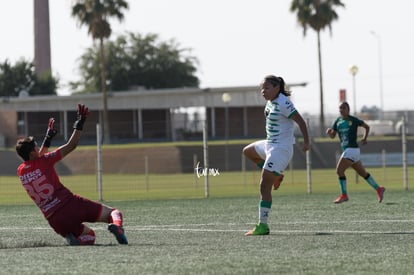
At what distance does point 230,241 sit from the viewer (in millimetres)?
13445

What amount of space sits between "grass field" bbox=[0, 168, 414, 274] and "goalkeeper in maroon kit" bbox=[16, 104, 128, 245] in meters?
0.22

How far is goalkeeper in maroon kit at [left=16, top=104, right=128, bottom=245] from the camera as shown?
13109 millimetres

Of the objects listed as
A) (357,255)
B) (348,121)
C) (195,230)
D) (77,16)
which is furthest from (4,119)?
(357,255)

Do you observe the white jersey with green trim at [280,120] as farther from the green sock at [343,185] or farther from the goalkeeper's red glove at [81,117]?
the green sock at [343,185]

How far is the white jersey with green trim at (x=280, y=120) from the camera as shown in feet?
48.5

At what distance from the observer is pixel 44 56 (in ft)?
291

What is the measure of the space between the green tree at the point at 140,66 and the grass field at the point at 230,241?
275 feet

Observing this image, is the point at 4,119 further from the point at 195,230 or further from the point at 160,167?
the point at 195,230

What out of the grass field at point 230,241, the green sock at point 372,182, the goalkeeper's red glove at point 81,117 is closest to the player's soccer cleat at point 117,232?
the grass field at point 230,241

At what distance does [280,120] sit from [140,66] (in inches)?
3684

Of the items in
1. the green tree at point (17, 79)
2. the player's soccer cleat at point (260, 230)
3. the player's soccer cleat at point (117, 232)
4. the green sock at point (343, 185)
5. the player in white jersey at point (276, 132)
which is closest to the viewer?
the player's soccer cleat at point (117, 232)

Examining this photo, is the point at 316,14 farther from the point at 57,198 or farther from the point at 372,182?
the point at 57,198

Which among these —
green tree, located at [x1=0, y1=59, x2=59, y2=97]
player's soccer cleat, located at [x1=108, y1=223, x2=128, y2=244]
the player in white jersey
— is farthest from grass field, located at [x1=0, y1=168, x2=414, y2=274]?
green tree, located at [x1=0, y1=59, x2=59, y2=97]

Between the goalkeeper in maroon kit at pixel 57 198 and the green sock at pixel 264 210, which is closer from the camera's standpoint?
the goalkeeper in maroon kit at pixel 57 198
